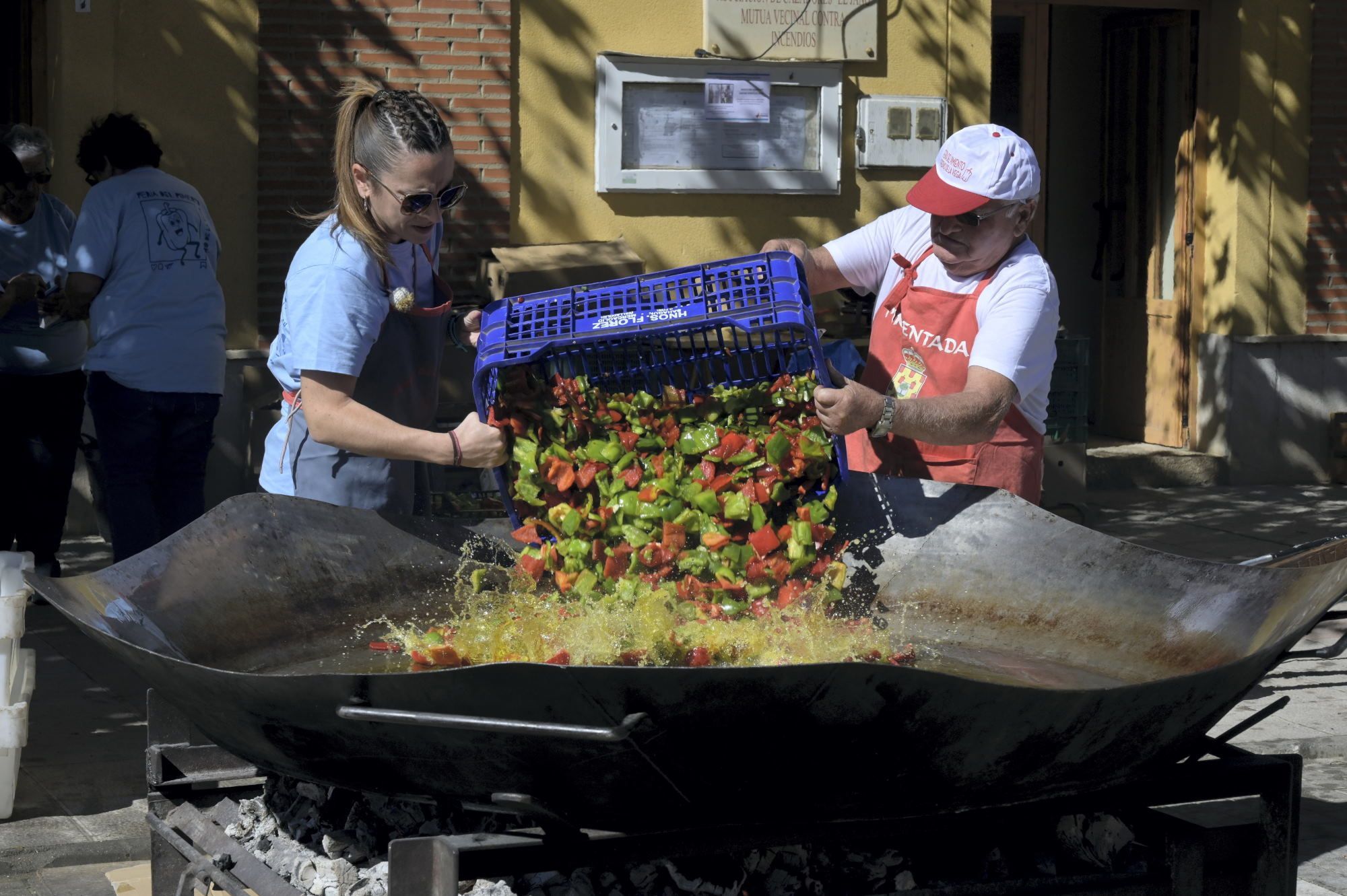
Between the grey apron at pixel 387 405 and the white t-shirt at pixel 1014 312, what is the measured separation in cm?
111

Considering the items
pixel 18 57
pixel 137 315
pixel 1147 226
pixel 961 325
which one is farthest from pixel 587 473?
pixel 1147 226

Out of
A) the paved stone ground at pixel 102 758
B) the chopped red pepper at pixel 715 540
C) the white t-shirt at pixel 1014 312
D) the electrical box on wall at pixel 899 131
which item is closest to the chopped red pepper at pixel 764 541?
the chopped red pepper at pixel 715 540

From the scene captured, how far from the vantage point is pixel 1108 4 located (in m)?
10.1

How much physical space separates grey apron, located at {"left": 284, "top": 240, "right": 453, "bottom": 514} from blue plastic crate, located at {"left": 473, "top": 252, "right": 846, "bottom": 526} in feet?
0.85

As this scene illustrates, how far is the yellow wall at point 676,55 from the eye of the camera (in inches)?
350

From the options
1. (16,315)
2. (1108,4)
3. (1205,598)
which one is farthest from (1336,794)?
(1108,4)

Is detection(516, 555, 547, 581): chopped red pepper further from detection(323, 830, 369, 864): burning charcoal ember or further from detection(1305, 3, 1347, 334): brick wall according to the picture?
detection(1305, 3, 1347, 334): brick wall

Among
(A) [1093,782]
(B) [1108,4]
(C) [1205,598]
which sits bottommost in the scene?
(A) [1093,782]

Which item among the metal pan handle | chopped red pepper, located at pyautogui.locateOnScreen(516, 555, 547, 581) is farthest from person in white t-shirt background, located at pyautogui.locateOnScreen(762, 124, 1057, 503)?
the metal pan handle

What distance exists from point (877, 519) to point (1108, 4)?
7.50m

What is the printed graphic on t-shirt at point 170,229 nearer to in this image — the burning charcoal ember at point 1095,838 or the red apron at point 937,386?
the red apron at point 937,386

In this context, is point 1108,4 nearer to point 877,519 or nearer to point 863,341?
point 863,341

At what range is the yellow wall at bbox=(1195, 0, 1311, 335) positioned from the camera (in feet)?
33.5

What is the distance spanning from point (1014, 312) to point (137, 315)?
3.81 m
